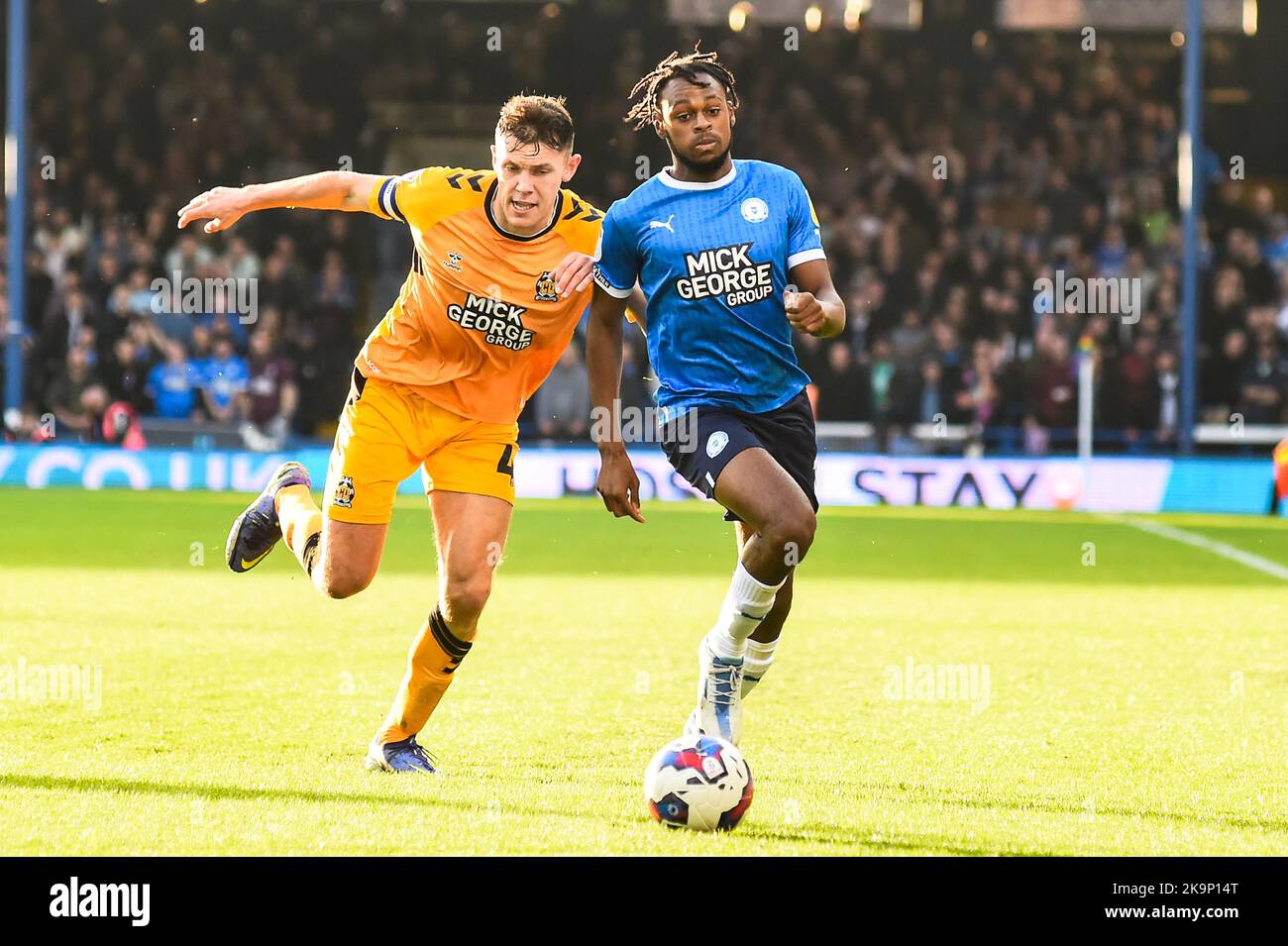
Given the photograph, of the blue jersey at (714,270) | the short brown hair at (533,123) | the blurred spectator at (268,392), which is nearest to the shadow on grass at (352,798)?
the blue jersey at (714,270)

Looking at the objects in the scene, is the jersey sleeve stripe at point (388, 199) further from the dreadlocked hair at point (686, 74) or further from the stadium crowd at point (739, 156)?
the stadium crowd at point (739, 156)

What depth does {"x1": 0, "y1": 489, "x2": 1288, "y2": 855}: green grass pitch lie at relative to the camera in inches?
185

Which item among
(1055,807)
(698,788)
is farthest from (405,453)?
(1055,807)

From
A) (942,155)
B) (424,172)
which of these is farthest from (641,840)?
(942,155)

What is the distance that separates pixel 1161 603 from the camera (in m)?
10.5

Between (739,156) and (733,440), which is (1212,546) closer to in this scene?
(733,440)

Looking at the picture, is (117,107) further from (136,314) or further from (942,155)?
(942,155)

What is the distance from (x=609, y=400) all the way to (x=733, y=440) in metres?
0.43

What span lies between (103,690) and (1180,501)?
41.3ft

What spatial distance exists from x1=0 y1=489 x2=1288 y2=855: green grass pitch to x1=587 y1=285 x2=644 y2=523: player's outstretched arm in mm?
880

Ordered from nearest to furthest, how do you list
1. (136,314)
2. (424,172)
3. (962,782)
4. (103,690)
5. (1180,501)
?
(962,782), (424,172), (103,690), (1180,501), (136,314)

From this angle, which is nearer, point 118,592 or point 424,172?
point 424,172

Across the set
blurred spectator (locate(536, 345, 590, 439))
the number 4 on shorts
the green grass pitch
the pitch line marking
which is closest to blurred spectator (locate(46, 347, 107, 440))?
blurred spectator (locate(536, 345, 590, 439))

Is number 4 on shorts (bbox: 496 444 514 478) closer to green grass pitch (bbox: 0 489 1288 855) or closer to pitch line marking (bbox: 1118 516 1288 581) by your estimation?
green grass pitch (bbox: 0 489 1288 855)
